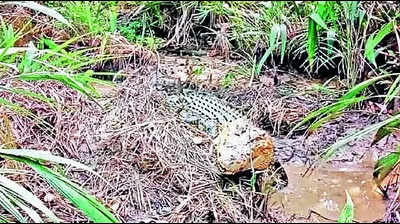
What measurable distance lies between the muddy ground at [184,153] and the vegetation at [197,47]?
0.18 ft

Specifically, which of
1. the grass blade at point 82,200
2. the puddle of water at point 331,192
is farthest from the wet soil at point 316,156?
the grass blade at point 82,200

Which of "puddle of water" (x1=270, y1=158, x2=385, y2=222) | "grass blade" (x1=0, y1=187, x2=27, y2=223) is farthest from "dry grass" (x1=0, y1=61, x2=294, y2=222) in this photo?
"grass blade" (x1=0, y1=187, x2=27, y2=223)

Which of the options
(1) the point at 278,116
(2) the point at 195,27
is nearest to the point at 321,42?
(1) the point at 278,116

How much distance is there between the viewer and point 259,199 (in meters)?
1.98

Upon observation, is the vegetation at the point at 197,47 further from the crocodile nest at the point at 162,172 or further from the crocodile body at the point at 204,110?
the crocodile body at the point at 204,110

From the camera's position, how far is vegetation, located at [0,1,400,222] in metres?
2.03

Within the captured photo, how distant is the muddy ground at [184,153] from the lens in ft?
6.28

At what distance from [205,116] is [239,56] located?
908 mm

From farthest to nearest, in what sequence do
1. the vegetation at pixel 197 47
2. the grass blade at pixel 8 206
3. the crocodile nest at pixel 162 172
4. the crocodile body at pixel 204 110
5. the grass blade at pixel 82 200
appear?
the crocodile body at pixel 204 110
the vegetation at pixel 197 47
the crocodile nest at pixel 162 172
the grass blade at pixel 8 206
the grass blade at pixel 82 200

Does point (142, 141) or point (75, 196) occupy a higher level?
point (75, 196)

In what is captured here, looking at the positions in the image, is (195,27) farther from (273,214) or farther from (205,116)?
(273,214)

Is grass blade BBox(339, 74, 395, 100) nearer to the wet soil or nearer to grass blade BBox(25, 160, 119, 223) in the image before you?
the wet soil

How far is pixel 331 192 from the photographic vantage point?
2029 mm

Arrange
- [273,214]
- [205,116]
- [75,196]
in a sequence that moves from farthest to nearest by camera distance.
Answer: [205,116]
[273,214]
[75,196]
